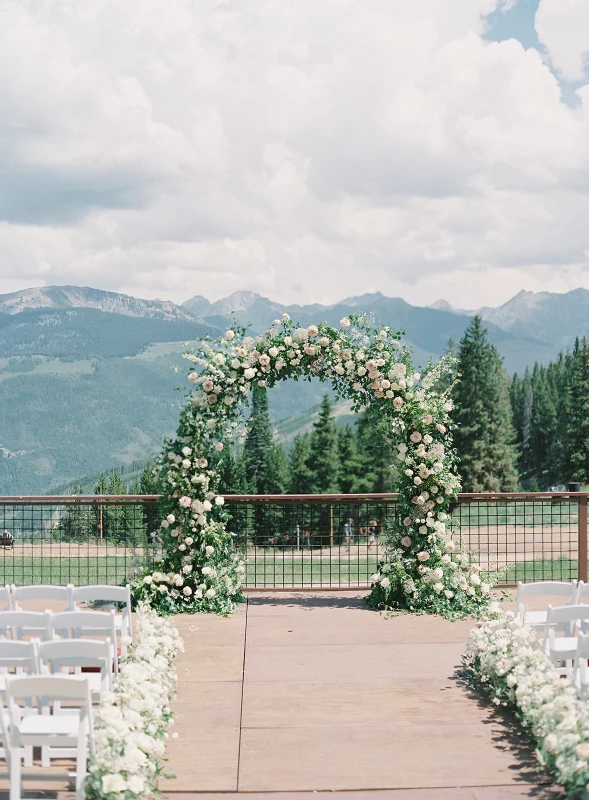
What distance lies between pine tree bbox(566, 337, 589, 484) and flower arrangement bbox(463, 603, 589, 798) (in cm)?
6553

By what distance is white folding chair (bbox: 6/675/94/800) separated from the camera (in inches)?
180

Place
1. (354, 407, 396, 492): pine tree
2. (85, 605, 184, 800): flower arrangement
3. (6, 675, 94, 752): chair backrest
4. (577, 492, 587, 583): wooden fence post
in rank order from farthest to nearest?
(354, 407, 396, 492): pine tree, (577, 492, 587, 583): wooden fence post, (85, 605, 184, 800): flower arrangement, (6, 675, 94, 752): chair backrest

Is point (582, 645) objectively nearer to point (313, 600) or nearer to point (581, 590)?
point (581, 590)

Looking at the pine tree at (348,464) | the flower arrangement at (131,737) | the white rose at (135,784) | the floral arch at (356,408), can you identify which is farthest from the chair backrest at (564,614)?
the pine tree at (348,464)

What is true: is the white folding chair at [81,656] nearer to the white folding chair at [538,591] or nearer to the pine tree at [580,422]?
the white folding chair at [538,591]

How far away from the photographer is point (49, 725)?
16.5 feet

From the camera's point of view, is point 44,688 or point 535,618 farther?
point 535,618

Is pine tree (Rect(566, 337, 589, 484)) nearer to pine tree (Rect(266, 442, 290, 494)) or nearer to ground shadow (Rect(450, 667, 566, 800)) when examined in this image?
pine tree (Rect(266, 442, 290, 494))

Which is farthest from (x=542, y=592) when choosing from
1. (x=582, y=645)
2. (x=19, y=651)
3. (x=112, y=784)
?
(x=19, y=651)

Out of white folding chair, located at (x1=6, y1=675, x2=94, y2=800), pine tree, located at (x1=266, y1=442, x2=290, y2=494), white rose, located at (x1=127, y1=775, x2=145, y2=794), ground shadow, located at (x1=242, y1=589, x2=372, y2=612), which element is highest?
white folding chair, located at (x1=6, y1=675, x2=94, y2=800)

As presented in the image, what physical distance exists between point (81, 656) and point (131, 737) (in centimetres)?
83

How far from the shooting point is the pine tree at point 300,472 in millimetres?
78750

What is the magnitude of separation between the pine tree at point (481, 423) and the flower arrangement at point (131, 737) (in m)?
61.0

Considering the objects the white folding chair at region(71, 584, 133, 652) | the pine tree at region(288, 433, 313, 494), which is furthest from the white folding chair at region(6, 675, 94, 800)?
the pine tree at region(288, 433, 313, 494)
